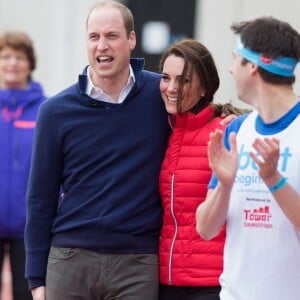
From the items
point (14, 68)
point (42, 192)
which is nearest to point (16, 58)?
point (14, 68)

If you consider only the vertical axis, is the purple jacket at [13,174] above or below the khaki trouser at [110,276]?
below

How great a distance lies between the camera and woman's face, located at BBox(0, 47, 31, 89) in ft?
24.6

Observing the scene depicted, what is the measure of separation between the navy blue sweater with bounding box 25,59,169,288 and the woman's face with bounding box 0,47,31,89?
7.34 ft

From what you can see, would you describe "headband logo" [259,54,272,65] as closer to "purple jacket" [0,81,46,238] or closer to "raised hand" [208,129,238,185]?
"raised hand" [208,129,238,185]

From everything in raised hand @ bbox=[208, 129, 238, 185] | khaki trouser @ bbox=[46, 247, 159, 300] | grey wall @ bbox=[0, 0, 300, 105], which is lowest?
grey wall @ bbox=[0, 0, 300, 105]

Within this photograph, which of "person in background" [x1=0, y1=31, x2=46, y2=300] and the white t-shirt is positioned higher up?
the white t-shirt

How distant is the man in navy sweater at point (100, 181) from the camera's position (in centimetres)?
516

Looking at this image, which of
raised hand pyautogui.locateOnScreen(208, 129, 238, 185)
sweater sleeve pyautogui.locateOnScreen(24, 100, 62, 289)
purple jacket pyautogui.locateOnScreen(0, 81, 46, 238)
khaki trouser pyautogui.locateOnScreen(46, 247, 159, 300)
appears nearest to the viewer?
raised hand pyautogui.locateOnScreen(208, 129, 238, 185)

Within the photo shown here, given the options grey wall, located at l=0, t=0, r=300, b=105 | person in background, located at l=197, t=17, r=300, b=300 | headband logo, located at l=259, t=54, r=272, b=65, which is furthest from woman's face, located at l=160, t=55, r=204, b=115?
grey wall, located at l=0, t=0, r=300, b=105

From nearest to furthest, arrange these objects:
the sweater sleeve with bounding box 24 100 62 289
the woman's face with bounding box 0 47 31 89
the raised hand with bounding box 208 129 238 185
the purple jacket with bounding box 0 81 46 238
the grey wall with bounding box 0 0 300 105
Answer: the raised hand with bounding box 208 129 238 185
the sweater sleeve with bounding box 24 100 62 289
the purple jacket with bounding box 0 81 46 238
the woman's face with bounding box 0 47 31 89
the grey wall with bounding box 0 0 300 105

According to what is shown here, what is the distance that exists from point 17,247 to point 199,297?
7.74 feet

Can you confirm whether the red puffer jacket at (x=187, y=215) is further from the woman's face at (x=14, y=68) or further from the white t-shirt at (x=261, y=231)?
the woman's face at (x=14, y=68)

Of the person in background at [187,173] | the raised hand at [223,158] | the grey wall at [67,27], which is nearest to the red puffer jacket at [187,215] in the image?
the person in background at [187,173]

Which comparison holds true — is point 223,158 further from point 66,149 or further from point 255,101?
point 66,149
